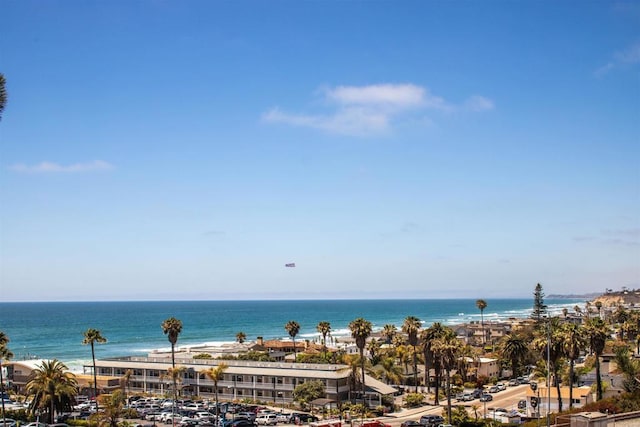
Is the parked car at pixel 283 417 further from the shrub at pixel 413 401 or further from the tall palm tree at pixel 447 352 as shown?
the tall palm tree at pixel 447 352

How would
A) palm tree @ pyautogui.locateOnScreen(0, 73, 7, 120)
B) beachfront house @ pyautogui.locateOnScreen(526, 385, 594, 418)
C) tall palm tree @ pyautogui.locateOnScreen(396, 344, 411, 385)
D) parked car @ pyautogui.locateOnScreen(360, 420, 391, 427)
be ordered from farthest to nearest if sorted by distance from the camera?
1. tall palm tree @ pyautogui.locateOnScreen(396, 344, 411, 385)
2. beachfront house @ pyautogui.locateOnScreen(526, 385, 594, 418)
3. parked car @ pyautogui.locateOnScreen(360, 420, 391, 427)
4. palm tree @ pyautogui.locateOnScreen(0, 73, 7, 120)

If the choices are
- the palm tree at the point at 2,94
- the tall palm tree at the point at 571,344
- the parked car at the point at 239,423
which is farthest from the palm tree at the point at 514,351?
the palm tree at the point at 2,94

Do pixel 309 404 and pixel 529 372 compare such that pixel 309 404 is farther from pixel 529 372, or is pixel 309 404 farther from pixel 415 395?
pixel 529 372

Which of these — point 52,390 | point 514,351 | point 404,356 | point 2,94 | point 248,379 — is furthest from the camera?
point 404,356

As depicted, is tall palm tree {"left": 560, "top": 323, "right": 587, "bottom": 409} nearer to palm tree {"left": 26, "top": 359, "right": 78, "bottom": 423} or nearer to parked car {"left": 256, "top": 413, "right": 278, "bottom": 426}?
parked car {"left": 256, "top": 413, "right": 278, "bottom": 426}

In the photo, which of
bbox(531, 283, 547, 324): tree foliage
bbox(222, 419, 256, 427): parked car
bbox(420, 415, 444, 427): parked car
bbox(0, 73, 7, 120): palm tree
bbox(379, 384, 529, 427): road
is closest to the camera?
bbox(0, 73, 7, 120): palm tree

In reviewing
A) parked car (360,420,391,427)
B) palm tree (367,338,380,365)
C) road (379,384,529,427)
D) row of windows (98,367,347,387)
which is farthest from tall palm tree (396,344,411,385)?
parked car (360,420,391,427)

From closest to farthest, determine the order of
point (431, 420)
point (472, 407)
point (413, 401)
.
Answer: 1. point (431, 420)
2. point (472, 407)
3. point (413, 401)

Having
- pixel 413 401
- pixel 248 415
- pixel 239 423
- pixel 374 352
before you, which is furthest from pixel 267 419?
pixel 374 352

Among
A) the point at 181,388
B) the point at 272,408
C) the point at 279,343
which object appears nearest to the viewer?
the point at 272,408

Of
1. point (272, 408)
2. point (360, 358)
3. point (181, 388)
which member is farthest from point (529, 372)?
point (181, 388)

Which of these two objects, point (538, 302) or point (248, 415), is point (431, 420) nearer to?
point (248, 415)
